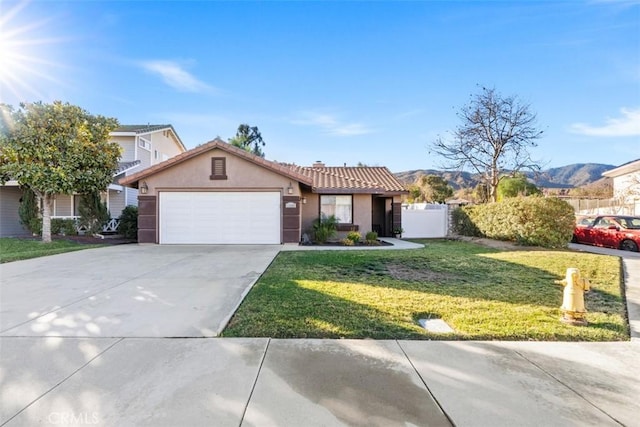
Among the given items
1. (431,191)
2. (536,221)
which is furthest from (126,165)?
(431,191)

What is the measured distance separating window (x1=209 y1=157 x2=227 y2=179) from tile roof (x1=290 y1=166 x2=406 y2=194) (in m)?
4.04

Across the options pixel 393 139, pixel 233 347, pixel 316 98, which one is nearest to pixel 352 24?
pixel 316 98

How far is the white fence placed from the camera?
1822cm

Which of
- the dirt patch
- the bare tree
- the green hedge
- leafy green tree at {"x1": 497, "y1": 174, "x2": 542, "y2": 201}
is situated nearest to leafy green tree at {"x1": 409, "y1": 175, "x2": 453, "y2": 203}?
leafy green tree at {"x1": 497, "y1": 174, "x2": 542, "y2": 201}

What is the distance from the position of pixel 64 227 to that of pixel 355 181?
586 inches

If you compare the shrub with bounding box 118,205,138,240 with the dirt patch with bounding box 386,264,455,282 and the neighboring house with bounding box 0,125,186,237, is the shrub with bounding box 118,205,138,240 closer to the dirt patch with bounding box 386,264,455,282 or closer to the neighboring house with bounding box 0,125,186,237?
the neighboring house with bounding box 0,125,186,237

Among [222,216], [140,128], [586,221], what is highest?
[140,128]

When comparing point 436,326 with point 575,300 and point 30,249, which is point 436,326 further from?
point 30,249

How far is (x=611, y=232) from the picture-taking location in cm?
1330

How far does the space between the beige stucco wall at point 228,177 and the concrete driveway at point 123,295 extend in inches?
178

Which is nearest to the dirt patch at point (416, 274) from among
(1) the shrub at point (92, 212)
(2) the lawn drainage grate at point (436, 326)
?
(2) the lawn drainage grate at point (436, 326)

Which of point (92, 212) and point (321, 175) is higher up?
point (321, 175)

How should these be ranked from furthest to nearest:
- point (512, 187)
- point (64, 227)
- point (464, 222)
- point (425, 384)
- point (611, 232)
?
point (512, 187) < point (464, 222) < point (64, 227) < point (611, 232) < point (425, 384)

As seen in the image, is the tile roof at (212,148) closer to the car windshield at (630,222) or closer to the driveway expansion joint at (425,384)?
the driveway expansion joint at (425,384)
